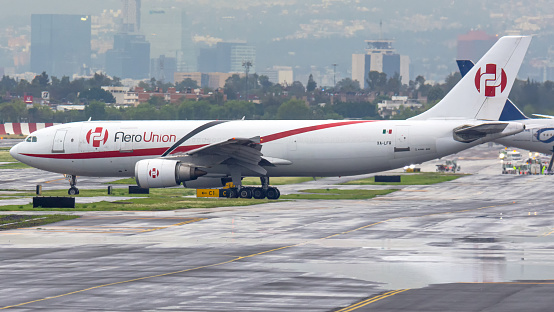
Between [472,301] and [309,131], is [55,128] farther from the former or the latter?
[472,301]

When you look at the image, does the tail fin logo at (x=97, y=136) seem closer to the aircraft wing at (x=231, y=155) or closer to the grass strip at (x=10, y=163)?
the aircraft wing at (x=231, y=155)

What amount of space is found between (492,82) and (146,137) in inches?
830

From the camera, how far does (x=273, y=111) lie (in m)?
195

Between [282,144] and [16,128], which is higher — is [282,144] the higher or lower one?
the higher one

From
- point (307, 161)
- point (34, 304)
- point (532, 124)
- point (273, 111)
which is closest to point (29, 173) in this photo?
point (307, 161)

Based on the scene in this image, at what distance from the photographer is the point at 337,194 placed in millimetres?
59844

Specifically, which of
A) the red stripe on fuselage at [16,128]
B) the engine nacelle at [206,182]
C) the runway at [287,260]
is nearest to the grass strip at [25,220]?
the runway at [287,260]

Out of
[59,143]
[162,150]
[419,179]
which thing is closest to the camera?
[162,150]

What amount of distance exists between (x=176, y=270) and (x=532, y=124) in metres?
57.0

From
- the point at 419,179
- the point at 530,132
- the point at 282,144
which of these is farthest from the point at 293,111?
the point at 282,144

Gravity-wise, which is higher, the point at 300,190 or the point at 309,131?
the point at 309,131

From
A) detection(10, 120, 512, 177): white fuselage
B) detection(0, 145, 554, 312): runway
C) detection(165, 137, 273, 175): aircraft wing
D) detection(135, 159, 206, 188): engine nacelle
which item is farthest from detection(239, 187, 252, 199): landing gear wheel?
detection(0, 145, 554, 312): runway

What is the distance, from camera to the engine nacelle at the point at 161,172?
50625 millimetres

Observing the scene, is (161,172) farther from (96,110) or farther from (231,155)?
(96,110)
